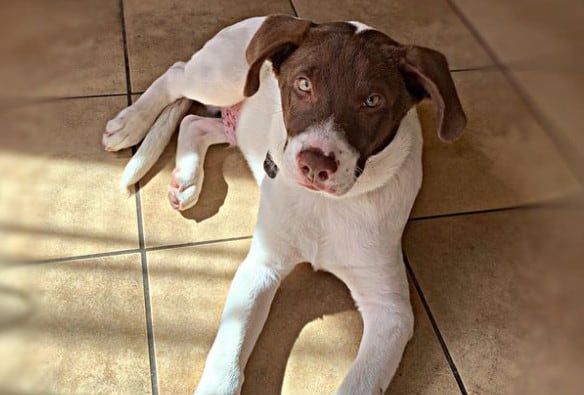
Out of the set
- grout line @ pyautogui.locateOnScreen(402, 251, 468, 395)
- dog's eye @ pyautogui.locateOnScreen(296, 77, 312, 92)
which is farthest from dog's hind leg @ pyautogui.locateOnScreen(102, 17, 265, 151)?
grout line @ pyautogui.locateOnScreen(402, 251, 468, 395)

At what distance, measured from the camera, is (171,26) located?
2.85 metres

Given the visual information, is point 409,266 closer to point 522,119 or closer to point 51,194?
point 522,119

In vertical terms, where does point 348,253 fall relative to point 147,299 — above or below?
above

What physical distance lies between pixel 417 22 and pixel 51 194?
5.48 feet

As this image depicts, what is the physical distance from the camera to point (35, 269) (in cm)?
208

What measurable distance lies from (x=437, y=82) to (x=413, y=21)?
4.71 ft

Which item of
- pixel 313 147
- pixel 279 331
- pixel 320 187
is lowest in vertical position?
pixel 279 331

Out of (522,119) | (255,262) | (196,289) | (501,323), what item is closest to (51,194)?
(196,289)

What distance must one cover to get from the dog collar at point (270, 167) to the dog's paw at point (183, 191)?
31 centimetres

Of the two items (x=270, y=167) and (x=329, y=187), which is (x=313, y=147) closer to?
(x=329, y=187)

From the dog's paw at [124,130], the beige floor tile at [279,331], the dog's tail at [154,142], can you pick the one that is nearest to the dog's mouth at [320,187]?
the beige floor tile at [279,331]

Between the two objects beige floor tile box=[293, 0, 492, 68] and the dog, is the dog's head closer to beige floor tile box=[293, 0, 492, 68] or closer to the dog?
the dog

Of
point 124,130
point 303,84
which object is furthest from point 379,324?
point 124,130

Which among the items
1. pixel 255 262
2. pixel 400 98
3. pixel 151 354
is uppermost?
pixel 400 98
